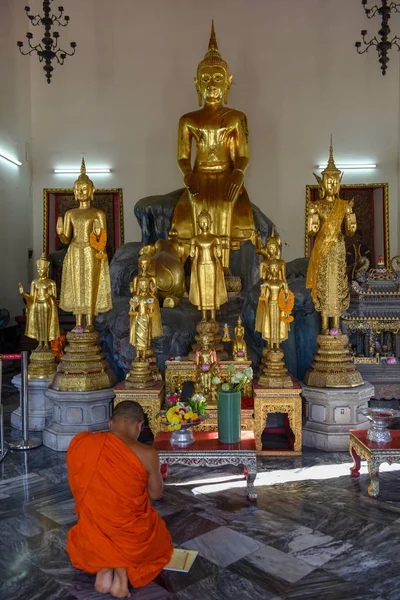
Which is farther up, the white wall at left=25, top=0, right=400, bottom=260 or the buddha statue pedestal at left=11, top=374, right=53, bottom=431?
the white wall at left=25, top=0, right=400, bottom=260

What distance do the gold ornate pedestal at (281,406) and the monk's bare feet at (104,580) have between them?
187 cm

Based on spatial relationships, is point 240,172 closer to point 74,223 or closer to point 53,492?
point 74,223

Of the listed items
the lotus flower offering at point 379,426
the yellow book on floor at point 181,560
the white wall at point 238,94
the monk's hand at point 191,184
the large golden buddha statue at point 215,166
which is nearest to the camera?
the yellow book on floor at point 181,560

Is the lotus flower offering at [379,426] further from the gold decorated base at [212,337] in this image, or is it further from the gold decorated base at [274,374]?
the gold decorated base at [212,337]

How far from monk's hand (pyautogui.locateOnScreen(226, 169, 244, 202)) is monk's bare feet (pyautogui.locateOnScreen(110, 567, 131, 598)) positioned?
4262mm

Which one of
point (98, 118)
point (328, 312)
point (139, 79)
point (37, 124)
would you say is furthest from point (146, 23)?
point (328, 312)

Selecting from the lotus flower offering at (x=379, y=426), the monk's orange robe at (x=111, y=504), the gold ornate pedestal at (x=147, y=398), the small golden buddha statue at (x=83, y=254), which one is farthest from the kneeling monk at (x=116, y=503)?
the small golden buddha statue at (x=83, y=254)

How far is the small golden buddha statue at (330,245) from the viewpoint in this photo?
421 centimetres

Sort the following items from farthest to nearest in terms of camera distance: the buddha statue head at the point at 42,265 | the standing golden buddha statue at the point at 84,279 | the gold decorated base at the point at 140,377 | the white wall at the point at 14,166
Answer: the white wall at the point at 14,166, the buddha statue head at the point at 42,265, the standing golden buddha statue at the point at 84,279, the gold decorated base at the point at 140,377

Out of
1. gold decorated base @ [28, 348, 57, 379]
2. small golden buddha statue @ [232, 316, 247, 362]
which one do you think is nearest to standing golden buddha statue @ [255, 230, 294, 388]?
small golden buddha statue @ [232, 316, 247, 362]

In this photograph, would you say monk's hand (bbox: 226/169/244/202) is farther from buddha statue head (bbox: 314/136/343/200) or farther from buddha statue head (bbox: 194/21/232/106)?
buddha statue head (bbox: 314/136/343/200)

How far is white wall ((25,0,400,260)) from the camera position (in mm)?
8180

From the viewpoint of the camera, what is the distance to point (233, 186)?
5820 mm

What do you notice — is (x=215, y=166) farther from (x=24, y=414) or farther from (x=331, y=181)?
(x=24, y=414)
